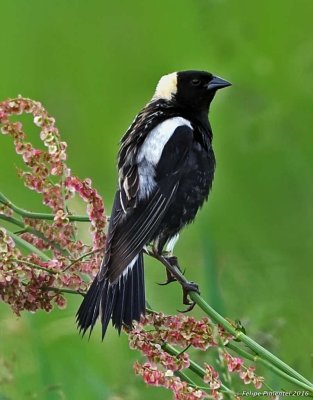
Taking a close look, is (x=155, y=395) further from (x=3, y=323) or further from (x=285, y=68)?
(x=285, y=68)

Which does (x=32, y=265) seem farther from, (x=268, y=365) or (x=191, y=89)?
(x=191, y=89)

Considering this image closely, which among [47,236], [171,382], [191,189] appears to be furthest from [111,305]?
[191,189]

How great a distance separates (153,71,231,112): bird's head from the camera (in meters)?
3.83

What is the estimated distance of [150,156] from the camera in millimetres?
3158

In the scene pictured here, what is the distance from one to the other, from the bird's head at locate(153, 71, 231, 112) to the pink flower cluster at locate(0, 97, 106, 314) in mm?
1340

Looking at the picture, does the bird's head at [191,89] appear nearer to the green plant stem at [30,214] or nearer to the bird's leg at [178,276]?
the bird's leg at [178,276]

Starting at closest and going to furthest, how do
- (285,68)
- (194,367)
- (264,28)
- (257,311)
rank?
(194,367), (257,311), (285,68), (264,28)

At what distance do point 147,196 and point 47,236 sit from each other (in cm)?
68

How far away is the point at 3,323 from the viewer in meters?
2.99

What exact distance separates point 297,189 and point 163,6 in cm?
415

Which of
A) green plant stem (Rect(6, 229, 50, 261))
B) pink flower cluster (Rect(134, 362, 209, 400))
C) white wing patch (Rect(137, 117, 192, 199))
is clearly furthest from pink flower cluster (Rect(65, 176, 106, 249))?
white wing patch (Rect(137, 117, 192, 199))

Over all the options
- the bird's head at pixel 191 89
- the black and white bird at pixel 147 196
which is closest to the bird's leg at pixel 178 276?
the black and white bird at pixel 147 196

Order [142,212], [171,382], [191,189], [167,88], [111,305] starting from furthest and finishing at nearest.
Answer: [167,88] → [191,189] → [142,212] → [111,305] → [171,382]

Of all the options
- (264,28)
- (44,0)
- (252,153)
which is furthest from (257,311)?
(44,0)
